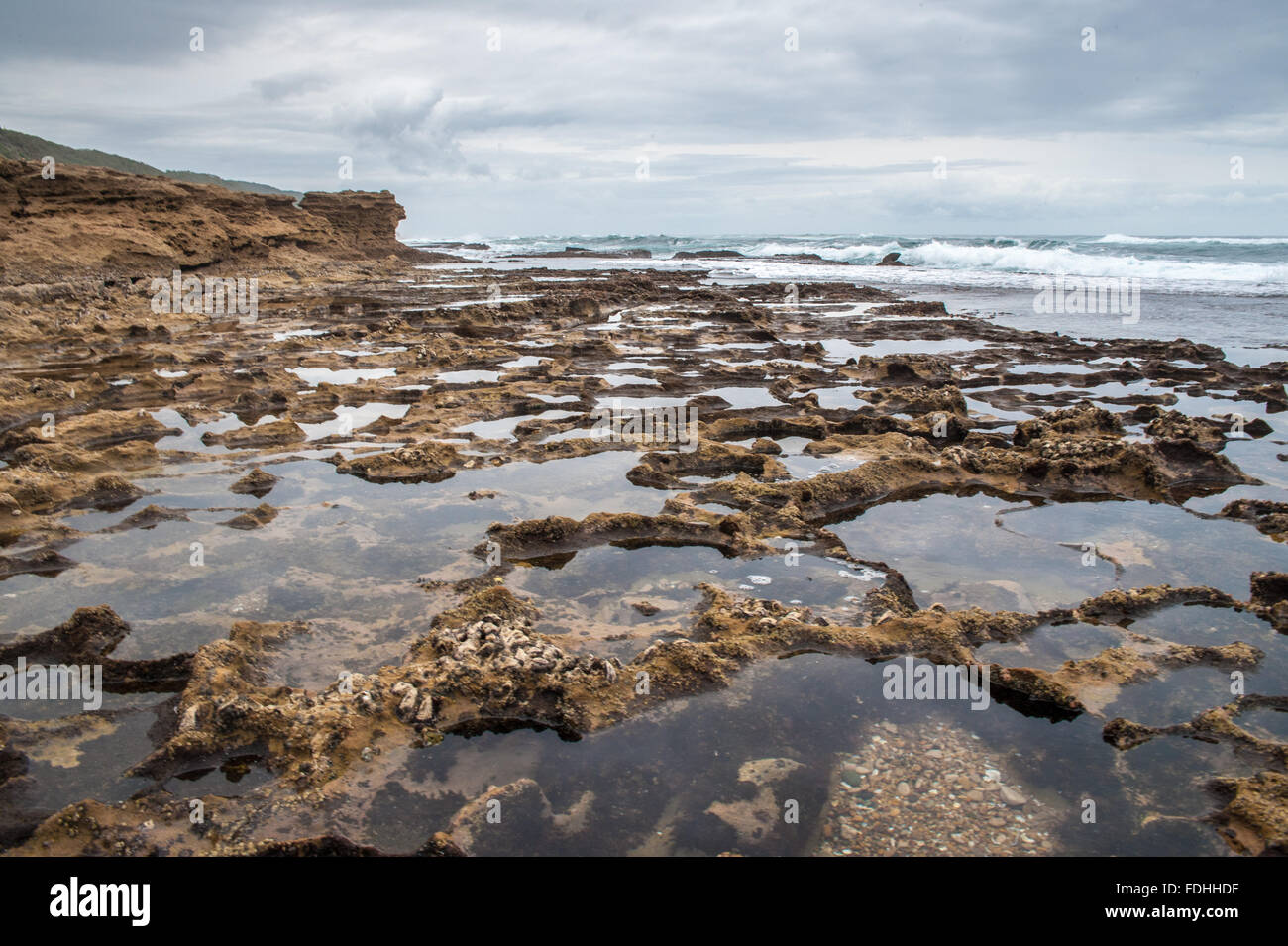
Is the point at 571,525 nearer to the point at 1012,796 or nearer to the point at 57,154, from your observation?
the point at 1012,796

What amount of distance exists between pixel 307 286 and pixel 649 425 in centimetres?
2284

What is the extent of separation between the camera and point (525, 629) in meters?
4.77

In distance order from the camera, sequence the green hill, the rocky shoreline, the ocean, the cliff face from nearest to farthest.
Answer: the rocky shoreline, the ocean, the cliff face, the green hill

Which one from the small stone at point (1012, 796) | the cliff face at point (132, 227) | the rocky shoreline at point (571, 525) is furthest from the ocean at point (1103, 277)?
A: the cliff face at point (132, 227)

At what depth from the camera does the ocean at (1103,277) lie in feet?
66.3

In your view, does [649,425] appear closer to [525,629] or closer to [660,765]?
[525,629]

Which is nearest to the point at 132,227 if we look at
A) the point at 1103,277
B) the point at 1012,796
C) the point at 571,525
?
the point at 571,525

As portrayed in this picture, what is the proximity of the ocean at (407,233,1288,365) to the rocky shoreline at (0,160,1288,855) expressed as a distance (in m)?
4.84

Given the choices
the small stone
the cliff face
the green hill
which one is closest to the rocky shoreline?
the small stone

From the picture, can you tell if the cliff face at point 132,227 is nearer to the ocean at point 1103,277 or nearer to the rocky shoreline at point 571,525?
the rocky shoreline at point 571,525

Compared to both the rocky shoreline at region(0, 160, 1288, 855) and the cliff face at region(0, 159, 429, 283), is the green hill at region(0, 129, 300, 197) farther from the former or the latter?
the rocky shoreline at region(0, 160, 1288, 855)

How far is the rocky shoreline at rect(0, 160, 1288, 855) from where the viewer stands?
3553mm

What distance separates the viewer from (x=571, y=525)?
6504 mm

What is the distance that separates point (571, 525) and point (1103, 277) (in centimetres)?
3886
